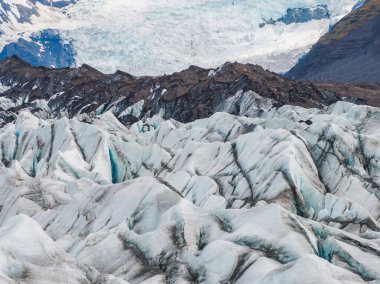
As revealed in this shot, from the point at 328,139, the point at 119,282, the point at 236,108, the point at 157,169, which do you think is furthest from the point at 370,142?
the point at 236,108

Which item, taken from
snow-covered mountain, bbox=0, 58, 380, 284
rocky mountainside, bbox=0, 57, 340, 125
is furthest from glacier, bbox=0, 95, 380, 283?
rocky mountainside, bbox=0, 57, 340, 125

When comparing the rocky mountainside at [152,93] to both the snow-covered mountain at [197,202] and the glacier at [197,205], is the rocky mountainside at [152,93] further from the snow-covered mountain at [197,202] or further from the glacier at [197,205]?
the glacier at [197,205]

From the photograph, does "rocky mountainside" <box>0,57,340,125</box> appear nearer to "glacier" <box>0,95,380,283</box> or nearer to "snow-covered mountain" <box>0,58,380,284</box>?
"snow-covered mountain" <box>0,58,380,284</box>

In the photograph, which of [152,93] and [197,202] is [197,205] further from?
[152,93]

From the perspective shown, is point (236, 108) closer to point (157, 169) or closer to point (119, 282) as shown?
point (157, 169)

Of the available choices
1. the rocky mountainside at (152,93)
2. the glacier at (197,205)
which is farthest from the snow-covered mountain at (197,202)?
the rocky mountainside at (152,93)

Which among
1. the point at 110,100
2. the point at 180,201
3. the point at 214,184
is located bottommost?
the point at 110,100
